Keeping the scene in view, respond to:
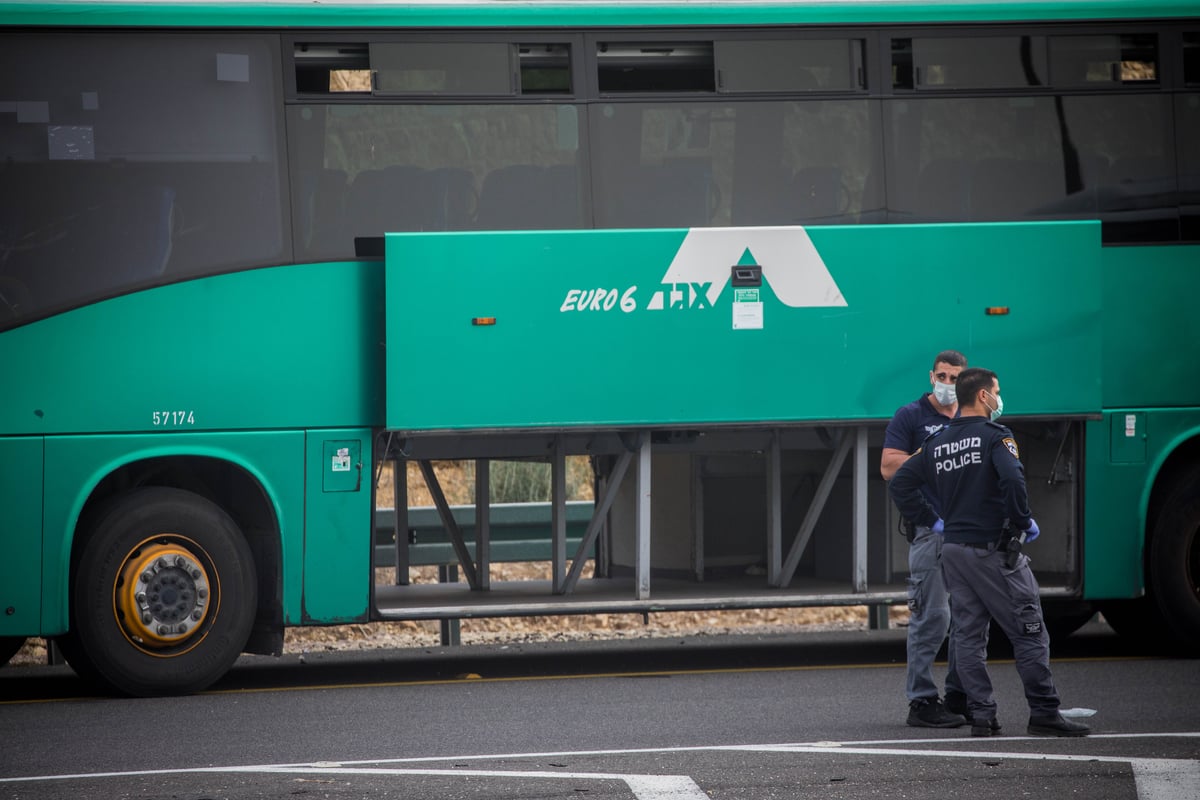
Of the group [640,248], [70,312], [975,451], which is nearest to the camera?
[975,451]

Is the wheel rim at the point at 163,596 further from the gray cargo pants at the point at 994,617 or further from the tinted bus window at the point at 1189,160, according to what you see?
the tinted bus window at the point at 1189,160

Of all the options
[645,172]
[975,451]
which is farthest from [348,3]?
[975,451]

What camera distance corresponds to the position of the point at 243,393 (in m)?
10.3

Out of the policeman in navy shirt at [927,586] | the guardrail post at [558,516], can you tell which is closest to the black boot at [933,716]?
the policeman in navy shirt at [927,586]

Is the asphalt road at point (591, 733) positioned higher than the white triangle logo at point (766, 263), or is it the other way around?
the white triangle logo at point (766, 263)

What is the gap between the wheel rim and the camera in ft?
33.4

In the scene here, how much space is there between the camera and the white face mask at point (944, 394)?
915 centimetres

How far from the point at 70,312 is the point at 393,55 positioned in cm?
242

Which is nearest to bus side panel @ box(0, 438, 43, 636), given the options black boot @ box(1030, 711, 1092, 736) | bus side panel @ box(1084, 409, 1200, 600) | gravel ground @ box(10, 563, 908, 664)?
gravel ground @ box(10, 563, 908, 664)

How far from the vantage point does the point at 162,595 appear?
10305 millimetres

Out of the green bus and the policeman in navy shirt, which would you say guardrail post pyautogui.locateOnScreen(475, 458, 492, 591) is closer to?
the green bus

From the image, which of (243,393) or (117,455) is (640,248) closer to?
(243,393)

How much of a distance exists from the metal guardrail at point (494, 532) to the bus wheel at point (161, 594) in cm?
128

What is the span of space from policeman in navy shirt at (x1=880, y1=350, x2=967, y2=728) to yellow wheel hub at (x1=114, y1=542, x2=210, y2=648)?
4.03 meters
